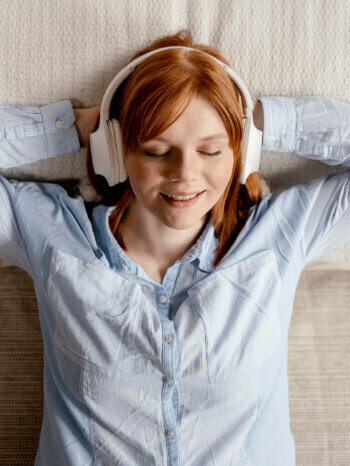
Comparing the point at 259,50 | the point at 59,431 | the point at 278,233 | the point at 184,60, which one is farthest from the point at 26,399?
the point at 259,50

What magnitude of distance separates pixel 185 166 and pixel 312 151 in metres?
0.40

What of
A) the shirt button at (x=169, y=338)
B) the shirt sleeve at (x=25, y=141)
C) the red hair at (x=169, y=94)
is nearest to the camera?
the red hair at (x=169, y=94)

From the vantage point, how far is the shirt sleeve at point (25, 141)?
115 centimetres

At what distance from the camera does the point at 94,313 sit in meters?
1.07

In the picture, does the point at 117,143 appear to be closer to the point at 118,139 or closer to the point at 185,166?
the point at 118,139

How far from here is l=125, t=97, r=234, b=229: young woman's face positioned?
3.12 ft

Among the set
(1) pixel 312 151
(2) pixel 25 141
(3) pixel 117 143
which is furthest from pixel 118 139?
(1) pixel 312 151

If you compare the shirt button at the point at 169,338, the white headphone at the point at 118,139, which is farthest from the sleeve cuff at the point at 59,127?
the shirt button at the point at 169,338

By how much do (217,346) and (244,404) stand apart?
5.6 inches

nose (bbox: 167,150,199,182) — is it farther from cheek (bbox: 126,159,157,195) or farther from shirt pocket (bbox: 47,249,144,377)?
shirt pocket (bbox: 47,249,144,377)

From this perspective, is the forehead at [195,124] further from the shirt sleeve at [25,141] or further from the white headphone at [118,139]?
the shirt sleeve at [25,141]

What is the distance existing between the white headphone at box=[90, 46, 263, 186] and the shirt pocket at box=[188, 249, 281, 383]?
210mm

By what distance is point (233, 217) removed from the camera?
47.3 inches

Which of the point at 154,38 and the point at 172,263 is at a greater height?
the point at 154,38
